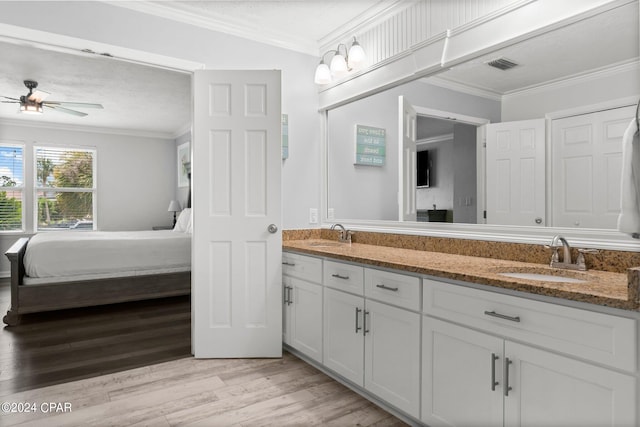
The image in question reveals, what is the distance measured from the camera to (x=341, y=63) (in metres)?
3.08

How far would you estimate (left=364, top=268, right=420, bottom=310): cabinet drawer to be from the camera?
1.89 metres

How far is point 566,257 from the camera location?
71.6 inches

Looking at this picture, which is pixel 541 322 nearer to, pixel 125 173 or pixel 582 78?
pixel 582 78

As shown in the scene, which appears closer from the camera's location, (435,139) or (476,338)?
(476,338)

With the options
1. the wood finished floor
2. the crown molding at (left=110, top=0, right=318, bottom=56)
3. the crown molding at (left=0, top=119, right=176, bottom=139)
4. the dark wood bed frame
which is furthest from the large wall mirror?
the crown molding at (left=0, top=119, right=176, bottom=139)

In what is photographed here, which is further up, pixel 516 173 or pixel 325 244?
pixel 516 173

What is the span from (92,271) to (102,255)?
191 millimetres

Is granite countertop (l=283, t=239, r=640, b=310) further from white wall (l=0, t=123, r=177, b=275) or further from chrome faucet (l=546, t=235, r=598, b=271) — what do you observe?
white wall (l=0, t=123, r=177, b=275)

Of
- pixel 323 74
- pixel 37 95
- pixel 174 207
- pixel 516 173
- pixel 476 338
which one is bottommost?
pixel 476 338

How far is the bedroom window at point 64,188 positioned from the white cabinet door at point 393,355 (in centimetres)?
661

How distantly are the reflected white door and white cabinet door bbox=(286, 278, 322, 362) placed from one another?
0.82 meters

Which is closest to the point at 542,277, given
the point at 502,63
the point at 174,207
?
the point at 502,63

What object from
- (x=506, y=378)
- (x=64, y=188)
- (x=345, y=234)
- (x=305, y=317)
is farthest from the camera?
(x=64, y=188)

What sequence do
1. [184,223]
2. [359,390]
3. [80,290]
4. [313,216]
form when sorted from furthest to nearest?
[184,223] → [80,290] → [313,216] → [359,390]
